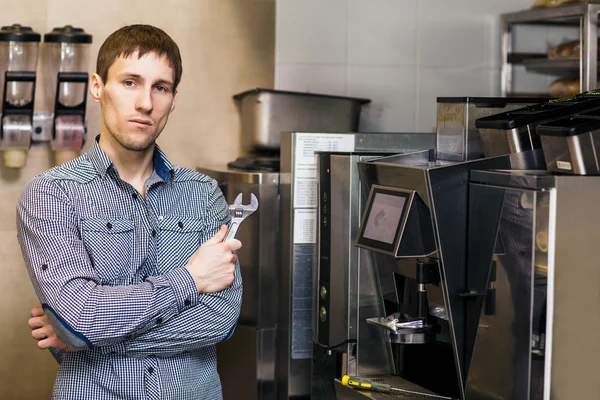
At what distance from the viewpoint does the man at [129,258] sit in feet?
5.32

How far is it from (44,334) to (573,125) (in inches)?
43.9

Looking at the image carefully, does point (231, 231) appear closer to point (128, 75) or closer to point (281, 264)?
point (128, 75)

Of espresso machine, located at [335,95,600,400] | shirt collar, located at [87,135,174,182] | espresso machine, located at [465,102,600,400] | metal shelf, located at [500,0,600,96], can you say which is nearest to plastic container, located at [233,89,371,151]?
metal shelf, located at [500,0,600,96]

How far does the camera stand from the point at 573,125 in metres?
1.57

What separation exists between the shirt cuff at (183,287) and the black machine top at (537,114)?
2.20 ft

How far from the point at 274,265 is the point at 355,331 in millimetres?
583

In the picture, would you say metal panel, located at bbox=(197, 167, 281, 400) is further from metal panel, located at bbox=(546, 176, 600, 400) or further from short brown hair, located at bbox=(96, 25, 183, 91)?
metal panel, located at bbox=(546, 176, 600, 400)

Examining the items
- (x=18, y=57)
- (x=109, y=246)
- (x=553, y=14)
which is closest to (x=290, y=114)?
(x=18, y=57)

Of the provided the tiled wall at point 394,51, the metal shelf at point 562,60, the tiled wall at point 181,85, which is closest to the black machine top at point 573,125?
the metal shelf at point 562,60

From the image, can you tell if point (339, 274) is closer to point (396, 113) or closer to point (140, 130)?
point (140, 130)

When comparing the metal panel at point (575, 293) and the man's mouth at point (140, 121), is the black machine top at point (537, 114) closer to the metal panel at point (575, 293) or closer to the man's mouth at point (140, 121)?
the metal panel at point (575, 293)

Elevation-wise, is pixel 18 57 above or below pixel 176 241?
above

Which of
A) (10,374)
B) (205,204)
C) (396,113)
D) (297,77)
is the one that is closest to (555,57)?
(396,113)

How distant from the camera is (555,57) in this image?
10.6 ft
